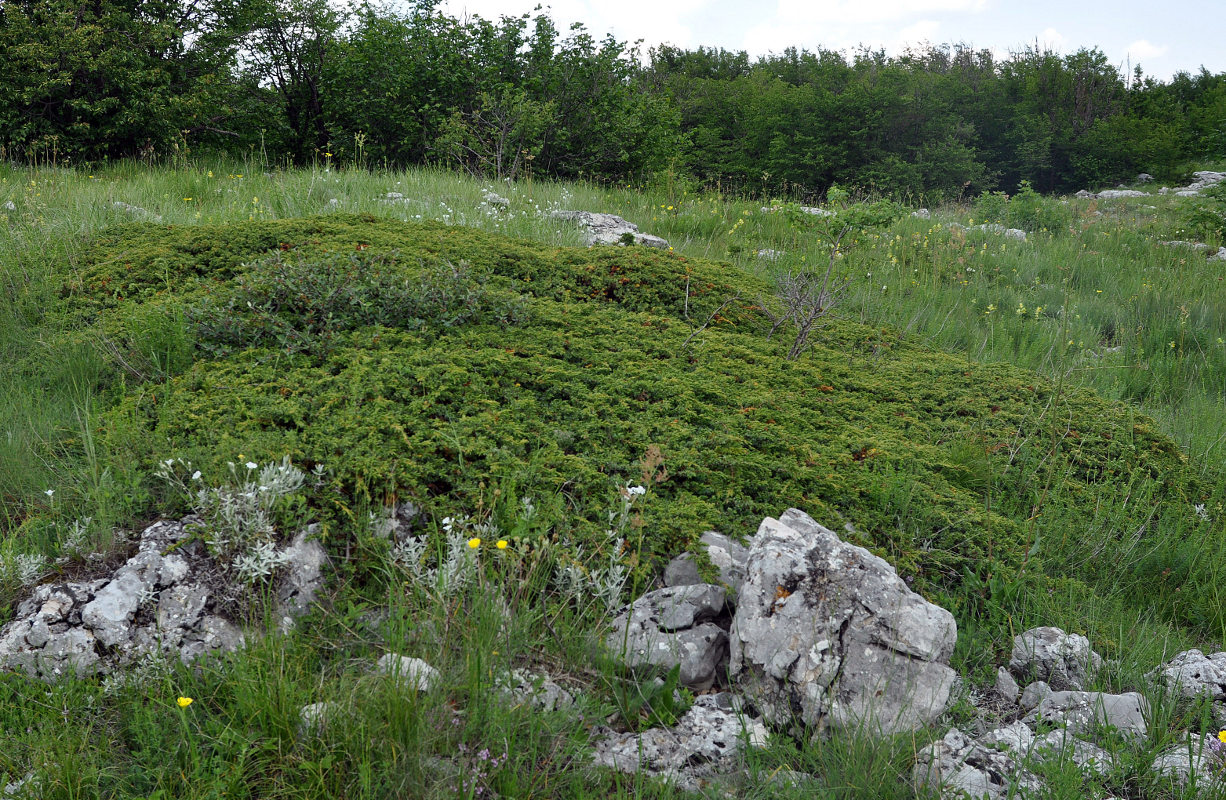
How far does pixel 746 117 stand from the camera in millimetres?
29438

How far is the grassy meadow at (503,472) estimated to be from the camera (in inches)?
78.2

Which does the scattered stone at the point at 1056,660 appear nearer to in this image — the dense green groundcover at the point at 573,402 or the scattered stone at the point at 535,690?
the dense green groundcover at the point at 573,402

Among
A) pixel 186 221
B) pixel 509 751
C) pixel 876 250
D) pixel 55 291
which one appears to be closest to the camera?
pixel 509 751

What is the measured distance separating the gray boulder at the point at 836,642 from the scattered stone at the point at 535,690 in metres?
0.56

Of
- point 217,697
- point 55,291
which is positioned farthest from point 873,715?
point 55,291

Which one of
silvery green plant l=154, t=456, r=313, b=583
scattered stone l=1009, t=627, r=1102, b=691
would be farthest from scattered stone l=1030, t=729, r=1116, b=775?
silvery green plant l=154, t=456, r=313, b=583

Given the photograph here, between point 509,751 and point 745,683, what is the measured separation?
780 millimetres

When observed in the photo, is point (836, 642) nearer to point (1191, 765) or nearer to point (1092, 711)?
point (1092, 711)

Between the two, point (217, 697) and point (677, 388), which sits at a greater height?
point (677, 388)

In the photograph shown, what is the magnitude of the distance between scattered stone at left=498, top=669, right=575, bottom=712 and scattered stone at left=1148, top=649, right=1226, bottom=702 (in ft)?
6.37

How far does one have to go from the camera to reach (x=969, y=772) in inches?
80.0

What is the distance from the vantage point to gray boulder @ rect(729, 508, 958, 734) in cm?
219

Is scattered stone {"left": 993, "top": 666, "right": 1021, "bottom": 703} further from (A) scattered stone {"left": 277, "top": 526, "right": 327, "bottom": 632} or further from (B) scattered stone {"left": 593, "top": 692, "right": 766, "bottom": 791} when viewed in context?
(A) scattered stone {"left": 277, "top": 526, "right": 327, "bottom": 632}

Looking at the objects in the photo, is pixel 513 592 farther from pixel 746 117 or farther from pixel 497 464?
pixel 746 117
